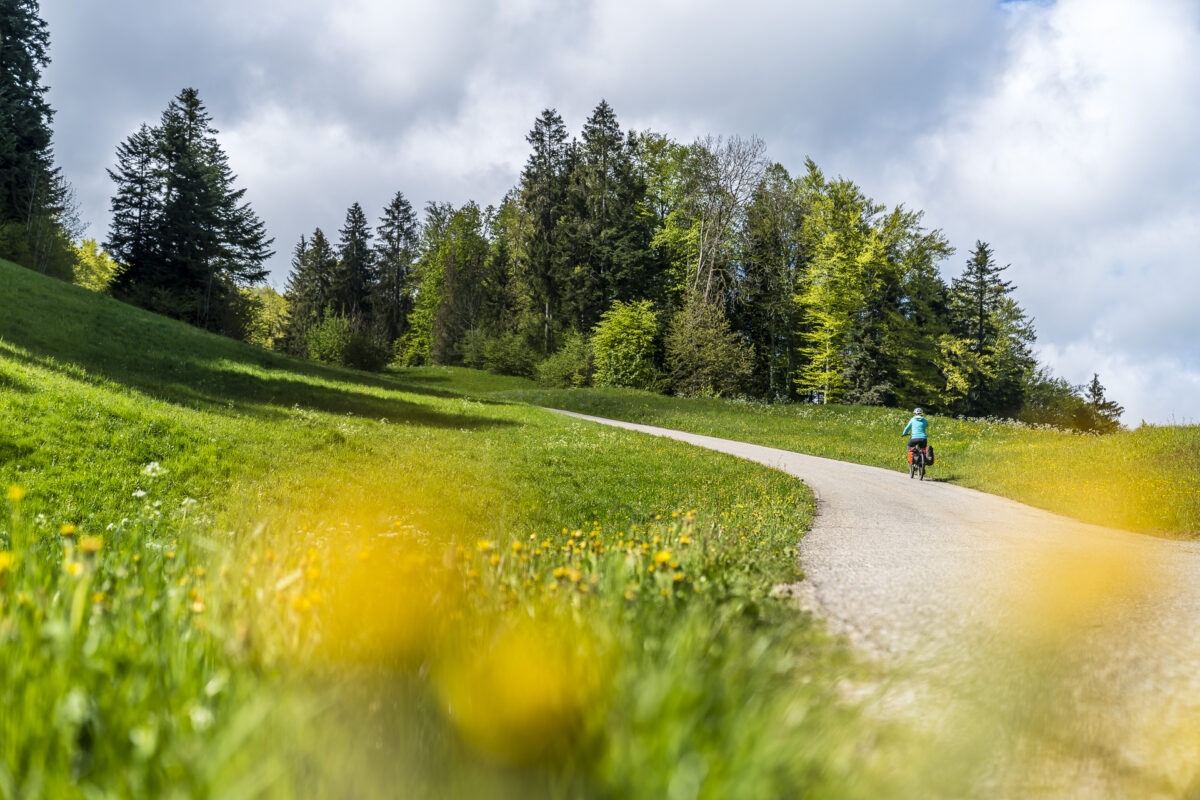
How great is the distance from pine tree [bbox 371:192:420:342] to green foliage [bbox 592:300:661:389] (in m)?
35.9

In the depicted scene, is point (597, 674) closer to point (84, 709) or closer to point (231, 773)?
point (231, 773)

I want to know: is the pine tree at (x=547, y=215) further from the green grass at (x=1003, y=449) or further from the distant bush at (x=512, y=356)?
the green grass at (x=1003, y=449)

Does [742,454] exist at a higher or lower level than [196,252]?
lower

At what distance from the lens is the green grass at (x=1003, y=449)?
11180mm

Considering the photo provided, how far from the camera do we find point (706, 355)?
121ft

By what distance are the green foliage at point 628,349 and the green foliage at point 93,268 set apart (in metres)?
32.4

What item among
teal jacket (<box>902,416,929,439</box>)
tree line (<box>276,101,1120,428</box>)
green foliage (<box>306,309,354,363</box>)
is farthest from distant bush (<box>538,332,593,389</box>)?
teal jacket (<box>902,416,929,439</box>)

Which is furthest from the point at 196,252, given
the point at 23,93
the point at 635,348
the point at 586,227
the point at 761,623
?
the point at 761,623

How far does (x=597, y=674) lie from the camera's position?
2.30m

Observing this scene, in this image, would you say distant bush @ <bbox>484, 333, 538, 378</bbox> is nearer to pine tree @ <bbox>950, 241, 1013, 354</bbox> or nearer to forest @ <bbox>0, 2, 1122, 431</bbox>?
forest @ <bbox>0, 2, 1122, 431</bbox>

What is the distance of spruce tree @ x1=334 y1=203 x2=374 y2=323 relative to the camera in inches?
2694

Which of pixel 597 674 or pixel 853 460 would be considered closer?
pixel 597 674

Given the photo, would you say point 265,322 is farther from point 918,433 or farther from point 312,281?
point 918,433

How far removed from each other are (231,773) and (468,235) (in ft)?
231
